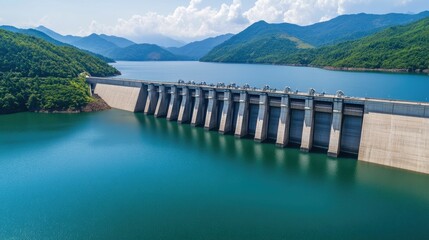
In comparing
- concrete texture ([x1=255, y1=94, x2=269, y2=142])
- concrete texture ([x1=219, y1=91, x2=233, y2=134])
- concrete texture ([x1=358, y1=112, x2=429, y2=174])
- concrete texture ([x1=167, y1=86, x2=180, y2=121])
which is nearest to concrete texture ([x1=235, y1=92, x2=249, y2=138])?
concrete texture ([x1=219, y1=91, x2=233, y2=134])

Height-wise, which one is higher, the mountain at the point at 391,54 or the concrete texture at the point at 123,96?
the mountain at the point at 391,54

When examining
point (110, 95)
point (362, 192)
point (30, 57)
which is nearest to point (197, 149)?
point (362, 192)

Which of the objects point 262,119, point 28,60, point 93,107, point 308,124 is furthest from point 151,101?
point 28,60

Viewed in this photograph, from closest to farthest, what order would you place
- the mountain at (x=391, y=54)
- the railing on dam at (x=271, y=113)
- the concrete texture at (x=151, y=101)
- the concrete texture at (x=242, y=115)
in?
the railing on dam at (x=271, y=113) < the concrete texture at (x=242, y=115) < the concrete texture at (x=151, y=101) < the mountain at (x=391, y=54)

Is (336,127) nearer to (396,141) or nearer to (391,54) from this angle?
(396,141)

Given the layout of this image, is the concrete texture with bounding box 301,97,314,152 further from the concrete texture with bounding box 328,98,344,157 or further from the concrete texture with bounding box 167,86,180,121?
the concrete texture with bounding box 167,86,180,121

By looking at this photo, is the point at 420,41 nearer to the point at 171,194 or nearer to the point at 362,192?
the point at 362,192

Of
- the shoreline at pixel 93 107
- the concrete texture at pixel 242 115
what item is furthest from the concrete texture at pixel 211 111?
the shoreline at pixel 93 107

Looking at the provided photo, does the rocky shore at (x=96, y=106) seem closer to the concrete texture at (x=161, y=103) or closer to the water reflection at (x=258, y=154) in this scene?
the concrete texture at (x=161, y=103)
